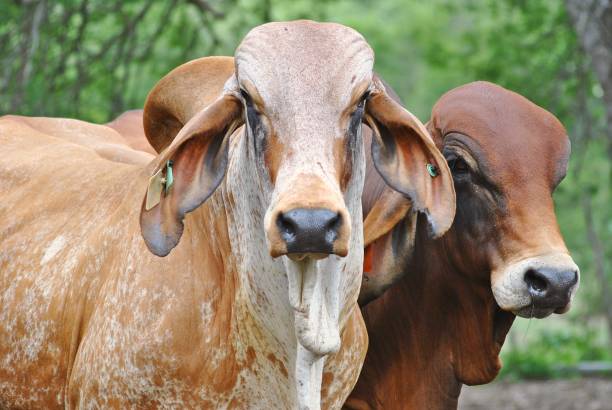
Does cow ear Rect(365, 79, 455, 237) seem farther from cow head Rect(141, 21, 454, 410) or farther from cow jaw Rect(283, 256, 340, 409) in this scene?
cow jaw Rect(283, 256, 340, 409)

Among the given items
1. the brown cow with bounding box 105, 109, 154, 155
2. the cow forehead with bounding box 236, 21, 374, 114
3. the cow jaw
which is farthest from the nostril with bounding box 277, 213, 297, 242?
the brown cow with bounding box 105, 109, 154, 155

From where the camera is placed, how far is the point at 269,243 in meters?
3.28

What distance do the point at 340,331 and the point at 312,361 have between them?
9.6 inches

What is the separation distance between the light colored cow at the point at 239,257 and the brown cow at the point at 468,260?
723 mm

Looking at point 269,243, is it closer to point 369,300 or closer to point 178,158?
point 178,158

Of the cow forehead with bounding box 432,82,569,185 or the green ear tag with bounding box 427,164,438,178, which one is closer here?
the green ear tag with bounding box 427,164,438,178

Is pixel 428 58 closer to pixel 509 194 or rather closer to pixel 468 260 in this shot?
pixel 468 260

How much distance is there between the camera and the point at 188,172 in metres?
3.77

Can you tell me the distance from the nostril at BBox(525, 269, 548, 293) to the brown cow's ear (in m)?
1.37

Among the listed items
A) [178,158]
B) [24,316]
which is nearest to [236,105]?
[178,158]

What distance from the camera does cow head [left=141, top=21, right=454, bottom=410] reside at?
3.40 m

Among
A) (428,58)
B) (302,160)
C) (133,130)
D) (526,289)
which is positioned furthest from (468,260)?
(428,58)

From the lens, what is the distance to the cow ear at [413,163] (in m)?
3.79

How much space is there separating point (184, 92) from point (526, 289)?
150cm
